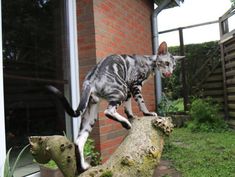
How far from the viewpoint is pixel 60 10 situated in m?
3.48

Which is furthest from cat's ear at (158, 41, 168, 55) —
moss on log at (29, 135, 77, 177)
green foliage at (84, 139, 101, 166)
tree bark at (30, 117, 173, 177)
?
green foliage at (84, 139, 101, 166)

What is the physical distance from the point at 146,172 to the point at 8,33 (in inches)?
75.2

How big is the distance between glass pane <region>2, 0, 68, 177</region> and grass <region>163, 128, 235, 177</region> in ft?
5.77

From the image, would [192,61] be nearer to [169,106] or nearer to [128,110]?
[169,106]

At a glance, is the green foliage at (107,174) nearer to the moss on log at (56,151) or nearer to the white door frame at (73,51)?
the moss on log at (56,151)

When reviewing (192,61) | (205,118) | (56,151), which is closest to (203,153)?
(205,118)

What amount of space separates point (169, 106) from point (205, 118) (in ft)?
2.68

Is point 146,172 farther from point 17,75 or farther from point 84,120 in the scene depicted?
point 17,75

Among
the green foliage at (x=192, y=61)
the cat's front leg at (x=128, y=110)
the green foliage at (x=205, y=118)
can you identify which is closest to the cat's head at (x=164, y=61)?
the cat's front leg at (x=128, y=110)

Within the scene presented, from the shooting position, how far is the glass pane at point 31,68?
2.81 m

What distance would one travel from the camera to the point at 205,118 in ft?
20.8

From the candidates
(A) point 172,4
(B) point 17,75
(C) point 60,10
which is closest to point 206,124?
(A) point 172,4

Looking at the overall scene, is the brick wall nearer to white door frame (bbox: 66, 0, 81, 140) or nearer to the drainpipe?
white door frame (bbox: 66, 0, 81, 140)

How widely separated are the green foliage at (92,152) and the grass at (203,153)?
1.06 metres
